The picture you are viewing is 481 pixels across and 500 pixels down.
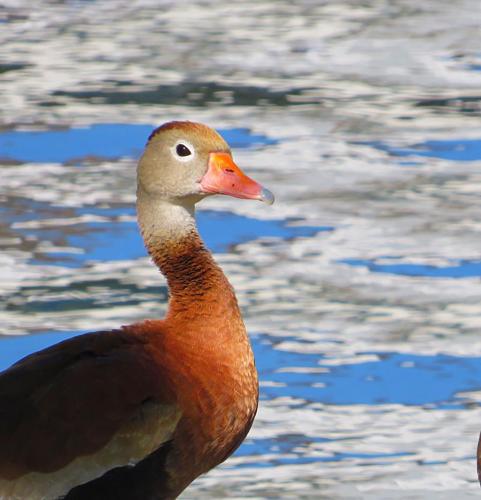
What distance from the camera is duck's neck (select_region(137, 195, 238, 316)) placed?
470cm

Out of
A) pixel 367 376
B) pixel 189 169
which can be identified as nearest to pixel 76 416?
pixel 189 169

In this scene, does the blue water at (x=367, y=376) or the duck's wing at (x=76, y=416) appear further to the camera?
the blue water at (x=367, y=376)

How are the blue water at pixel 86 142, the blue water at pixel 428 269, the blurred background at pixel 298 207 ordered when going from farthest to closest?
the blue water at pixel 86 142 < the blue water at pixel 428 269 < the blurred background at pixel 298 207

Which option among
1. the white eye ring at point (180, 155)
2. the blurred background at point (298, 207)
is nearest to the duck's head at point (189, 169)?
the white eye ring at point (180, 155)

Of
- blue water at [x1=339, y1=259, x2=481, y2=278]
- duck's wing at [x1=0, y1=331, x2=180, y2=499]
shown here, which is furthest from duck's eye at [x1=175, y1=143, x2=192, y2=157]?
blue water at [x1=339, y1=259, x2=481, y2=278]

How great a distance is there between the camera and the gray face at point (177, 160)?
4753mm

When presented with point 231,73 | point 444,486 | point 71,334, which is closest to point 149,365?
point 444,486

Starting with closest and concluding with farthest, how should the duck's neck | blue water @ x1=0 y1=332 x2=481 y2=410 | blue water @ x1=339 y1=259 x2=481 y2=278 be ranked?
the duck's neck
blue water @ x1=0 y1=332 x2=481 y2=410
blue water @ x1=339 y1=259 x2=481 y2=278

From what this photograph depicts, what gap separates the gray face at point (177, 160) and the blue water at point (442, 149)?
378 centimetres

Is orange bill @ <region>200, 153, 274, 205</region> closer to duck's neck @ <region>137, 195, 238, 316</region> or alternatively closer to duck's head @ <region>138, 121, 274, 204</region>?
duck's head @ <region>138, 121, 274, 204</region>

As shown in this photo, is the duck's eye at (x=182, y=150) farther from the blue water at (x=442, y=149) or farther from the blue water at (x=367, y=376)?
the blue water at (x=442, y=149)

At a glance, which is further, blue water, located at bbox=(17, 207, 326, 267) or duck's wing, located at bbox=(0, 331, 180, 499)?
blue water, located at bbox=(17, 207, 326, 267)

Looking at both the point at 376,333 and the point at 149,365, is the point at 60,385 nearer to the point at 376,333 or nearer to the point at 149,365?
the point at 149,365

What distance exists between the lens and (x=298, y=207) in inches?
310
